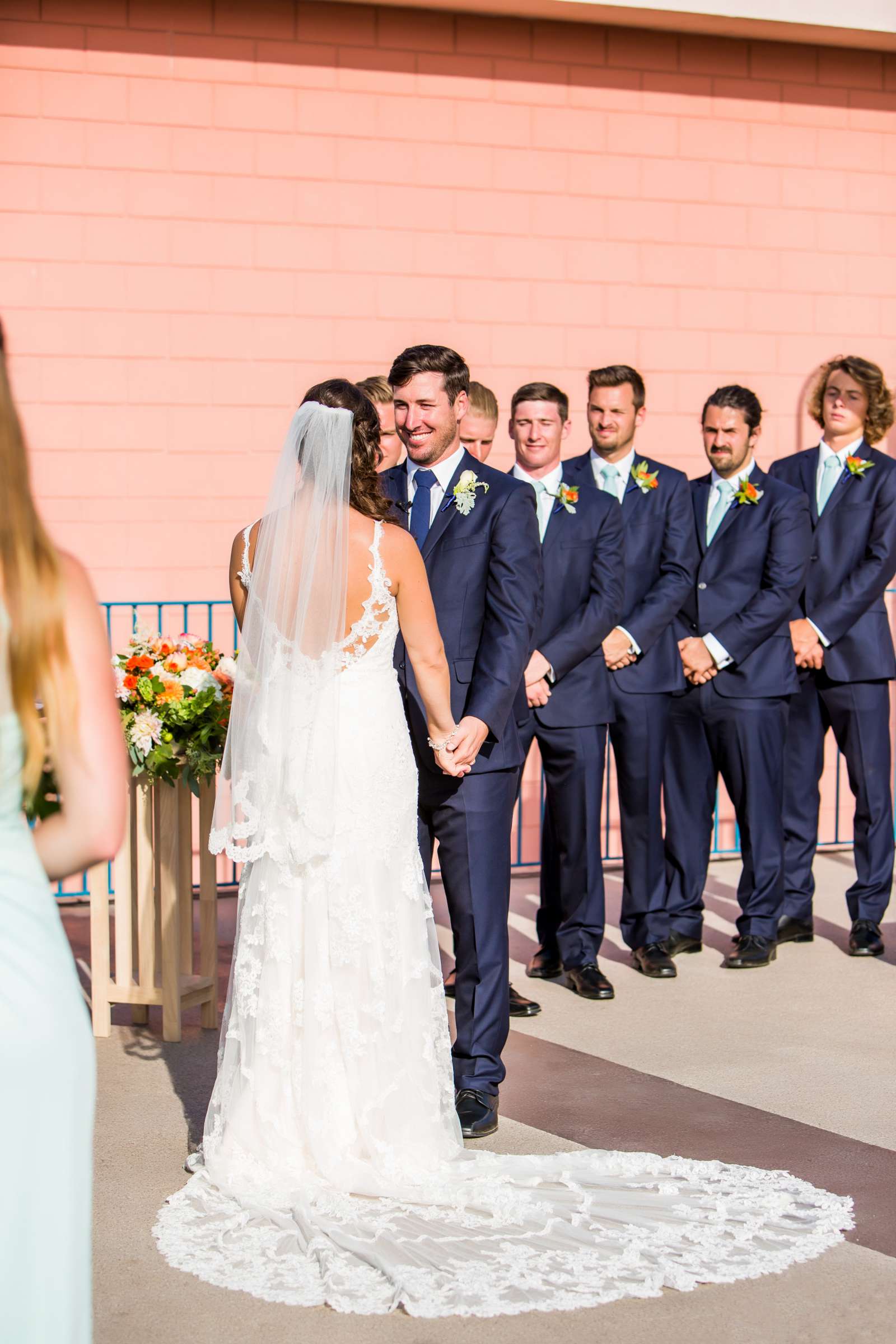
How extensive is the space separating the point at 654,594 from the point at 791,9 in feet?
12.8

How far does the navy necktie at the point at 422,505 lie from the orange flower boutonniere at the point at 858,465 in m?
2.61

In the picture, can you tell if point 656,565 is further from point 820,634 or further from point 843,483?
point 843,483

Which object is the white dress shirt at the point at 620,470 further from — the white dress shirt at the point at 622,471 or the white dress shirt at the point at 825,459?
the white dress shirt at the point at 825,459

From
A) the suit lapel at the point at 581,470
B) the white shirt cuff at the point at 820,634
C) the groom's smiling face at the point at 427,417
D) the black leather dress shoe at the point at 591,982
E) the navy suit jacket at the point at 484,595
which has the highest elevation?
the groom's smiling face at the point at 427,417

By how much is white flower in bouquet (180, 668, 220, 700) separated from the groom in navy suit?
2.89ft

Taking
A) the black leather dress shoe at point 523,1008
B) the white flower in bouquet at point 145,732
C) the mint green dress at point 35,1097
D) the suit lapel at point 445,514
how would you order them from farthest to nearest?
the black leather dress shoe at point 523,1008, the white flower in bouquet at point 145,732, the suit lapel at point 445,514, the mint green dress at point 35,1097

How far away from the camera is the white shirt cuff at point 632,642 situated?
5.95 m

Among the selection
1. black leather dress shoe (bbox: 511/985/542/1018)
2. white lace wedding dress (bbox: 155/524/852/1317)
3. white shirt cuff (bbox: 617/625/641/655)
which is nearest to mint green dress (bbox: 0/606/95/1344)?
white lace wedding dress (bbox: 155/524/852/1317)

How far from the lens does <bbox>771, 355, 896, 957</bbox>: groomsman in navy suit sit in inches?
253

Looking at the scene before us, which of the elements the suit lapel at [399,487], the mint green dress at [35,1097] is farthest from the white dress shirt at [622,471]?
the mint green dress at [35,1097]

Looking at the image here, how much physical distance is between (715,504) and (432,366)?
2334 millimetres

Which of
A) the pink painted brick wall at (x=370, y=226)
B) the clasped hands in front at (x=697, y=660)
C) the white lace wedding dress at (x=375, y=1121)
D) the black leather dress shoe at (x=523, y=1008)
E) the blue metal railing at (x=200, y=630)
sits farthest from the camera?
the pink painted brick wall at (x=370, y=226)

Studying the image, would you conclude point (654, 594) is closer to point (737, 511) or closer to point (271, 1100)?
point (737, 511)

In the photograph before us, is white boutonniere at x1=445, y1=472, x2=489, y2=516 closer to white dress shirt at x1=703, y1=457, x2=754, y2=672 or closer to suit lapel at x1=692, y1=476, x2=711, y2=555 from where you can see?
white dress shirt at x1=703, y1=457, x2=754, y2=672
